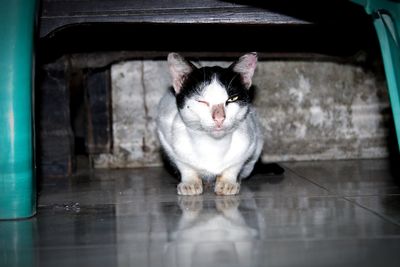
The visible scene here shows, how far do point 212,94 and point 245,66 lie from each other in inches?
8.6

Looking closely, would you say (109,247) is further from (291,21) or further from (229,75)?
(291,21)

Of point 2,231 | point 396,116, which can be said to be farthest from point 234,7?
point 2,231

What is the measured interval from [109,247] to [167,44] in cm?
157

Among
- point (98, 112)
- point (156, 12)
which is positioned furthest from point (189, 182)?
point (98, 112)

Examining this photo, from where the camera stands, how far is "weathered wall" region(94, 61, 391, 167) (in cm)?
302

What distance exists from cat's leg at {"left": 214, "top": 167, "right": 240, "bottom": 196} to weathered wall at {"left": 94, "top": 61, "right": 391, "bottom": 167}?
39.5 inches

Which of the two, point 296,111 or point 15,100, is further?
point 296,111

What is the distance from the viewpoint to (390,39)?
153cm

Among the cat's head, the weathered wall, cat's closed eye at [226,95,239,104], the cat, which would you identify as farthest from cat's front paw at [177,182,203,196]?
the weathered wall

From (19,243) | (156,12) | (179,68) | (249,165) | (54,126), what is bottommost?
(19,243)

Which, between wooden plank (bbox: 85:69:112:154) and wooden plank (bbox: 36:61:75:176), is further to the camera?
wooden plank (bbox: 85:69:112:154)

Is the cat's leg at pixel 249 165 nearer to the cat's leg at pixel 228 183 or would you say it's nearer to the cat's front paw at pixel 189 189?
the cat's leg at pixel 228 183

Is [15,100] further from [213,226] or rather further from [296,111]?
[296,111]

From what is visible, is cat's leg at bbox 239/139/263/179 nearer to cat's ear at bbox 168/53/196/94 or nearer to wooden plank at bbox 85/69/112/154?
cat's ear at bbox 168/53/196/94
